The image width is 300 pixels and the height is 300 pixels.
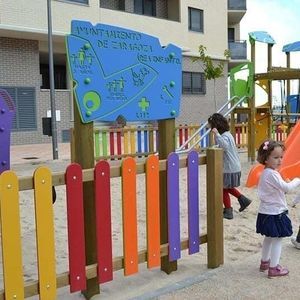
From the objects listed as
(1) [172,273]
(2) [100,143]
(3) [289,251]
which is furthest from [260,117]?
(1) [172,273]

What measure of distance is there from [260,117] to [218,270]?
9.62m

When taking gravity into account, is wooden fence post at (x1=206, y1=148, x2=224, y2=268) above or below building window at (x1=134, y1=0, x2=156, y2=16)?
below

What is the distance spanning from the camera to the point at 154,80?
4223 millimetres

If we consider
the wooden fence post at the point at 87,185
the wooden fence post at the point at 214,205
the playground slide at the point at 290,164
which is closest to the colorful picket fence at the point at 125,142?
the playground slide at the point at 290,164

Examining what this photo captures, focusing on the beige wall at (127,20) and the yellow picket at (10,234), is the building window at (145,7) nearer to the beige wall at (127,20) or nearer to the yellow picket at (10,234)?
the beige wall at (127,20)

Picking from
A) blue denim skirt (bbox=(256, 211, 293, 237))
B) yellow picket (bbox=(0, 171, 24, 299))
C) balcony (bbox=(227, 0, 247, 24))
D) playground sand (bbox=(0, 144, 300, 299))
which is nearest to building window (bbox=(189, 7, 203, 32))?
balcony (bbox=(227, 0, 247, 24))

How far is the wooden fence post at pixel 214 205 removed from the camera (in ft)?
14.8

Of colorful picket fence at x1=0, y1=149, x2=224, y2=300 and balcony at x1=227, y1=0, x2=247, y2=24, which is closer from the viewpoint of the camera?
colorful picket fence at x1=0, y1=149, x2=224, y2=300

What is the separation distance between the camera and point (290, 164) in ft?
30.1

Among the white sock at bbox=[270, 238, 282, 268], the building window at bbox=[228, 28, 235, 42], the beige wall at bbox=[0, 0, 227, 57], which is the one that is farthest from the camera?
the building window at bbox=[228, 28, 235, 42]

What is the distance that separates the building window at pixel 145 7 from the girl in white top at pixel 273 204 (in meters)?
→ 23.7

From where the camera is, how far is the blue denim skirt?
13.8 ft

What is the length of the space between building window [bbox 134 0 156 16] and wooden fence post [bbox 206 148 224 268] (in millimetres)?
23428

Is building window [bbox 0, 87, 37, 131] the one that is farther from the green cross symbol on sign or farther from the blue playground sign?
the green cross symbol on sign
